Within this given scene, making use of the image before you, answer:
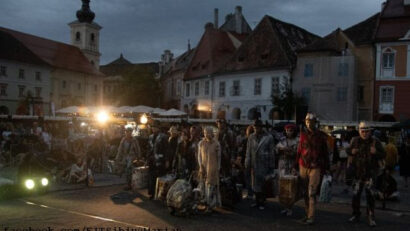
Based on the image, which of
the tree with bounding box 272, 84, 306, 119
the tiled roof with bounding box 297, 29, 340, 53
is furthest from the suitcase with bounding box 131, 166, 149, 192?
the tiled roof with bounding box 297, 29, 340, 53

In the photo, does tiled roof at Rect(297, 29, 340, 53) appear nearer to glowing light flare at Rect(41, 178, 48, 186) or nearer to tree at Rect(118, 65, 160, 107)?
tree at Rect(118, 65, 160, 107)

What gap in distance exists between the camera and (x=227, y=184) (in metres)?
10.3

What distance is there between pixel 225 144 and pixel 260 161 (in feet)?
7.88

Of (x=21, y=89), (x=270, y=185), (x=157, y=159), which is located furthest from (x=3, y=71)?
(x=270, y=185)

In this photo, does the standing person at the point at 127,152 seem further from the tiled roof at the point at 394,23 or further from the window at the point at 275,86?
the window at the point at 275,86

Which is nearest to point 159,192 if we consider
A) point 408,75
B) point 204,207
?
point 204,207

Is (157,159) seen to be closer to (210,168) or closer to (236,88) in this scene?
(210,168)

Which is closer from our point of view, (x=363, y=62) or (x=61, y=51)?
(x=363, y=62)

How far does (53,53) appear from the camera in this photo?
224 ft

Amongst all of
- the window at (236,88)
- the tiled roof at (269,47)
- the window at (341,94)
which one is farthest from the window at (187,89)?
the window at (341,94)

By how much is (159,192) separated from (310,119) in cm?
378

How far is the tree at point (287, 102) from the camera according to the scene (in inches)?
1556

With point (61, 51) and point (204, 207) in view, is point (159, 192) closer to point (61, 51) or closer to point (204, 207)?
point (204, 207)

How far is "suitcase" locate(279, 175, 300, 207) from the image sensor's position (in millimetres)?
9172
